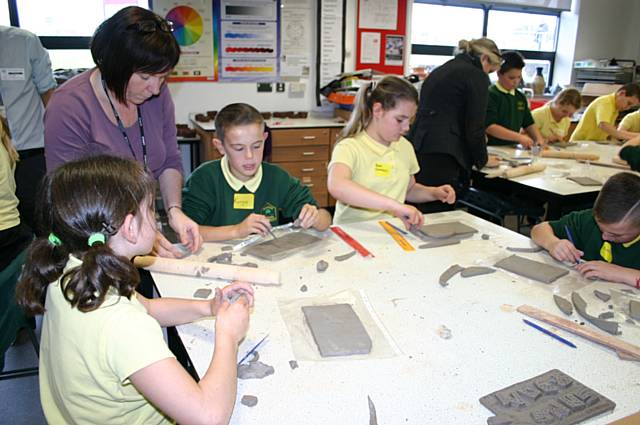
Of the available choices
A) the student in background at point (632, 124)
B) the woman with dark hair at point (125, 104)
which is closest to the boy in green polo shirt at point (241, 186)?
the woman with dark hair at point (125, 104)

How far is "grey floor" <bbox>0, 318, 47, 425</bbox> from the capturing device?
1913mm

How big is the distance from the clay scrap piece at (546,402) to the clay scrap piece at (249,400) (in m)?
0.40

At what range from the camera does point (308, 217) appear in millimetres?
1718

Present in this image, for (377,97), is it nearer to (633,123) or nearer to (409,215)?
(409,215)

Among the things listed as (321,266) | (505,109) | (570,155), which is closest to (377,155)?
(321,266)

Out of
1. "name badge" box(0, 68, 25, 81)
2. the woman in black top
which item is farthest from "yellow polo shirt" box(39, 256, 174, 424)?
the woman in black top

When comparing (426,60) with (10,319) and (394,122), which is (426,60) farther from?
(10,319)

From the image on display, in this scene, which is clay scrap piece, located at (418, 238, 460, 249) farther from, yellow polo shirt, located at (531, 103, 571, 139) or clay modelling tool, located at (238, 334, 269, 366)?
yellow polo shirt, located at (531, 103, 571, 139)

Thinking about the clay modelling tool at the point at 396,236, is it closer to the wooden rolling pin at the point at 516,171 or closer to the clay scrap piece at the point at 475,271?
the clay scrap piece at the point at 475,271

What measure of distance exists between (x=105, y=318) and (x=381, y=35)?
15.0ft

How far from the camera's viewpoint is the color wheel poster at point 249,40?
438 centimetres

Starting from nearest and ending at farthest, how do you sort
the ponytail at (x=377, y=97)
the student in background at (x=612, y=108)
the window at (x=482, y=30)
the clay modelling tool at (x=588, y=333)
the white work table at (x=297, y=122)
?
the clay modelling tool at (x=588, y=333), the ponytail at (x=377, y=97), the white work table at (x=297, y=122), the student in background at (x=612, y=108), the window at (x=482, y=30)

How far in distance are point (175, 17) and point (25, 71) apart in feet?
5.84

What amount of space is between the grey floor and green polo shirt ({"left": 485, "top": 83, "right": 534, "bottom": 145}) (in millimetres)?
3289
